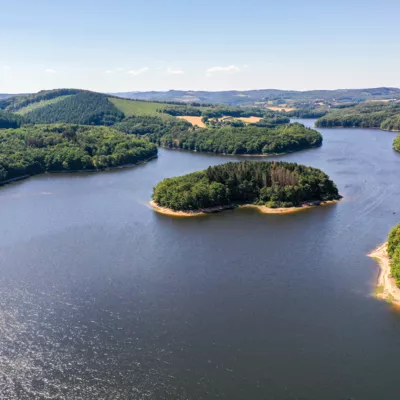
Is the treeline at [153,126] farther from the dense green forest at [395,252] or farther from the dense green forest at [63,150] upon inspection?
the dense green forest at [395,252]

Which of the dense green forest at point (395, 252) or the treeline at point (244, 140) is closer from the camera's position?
→ the dense green forest at point (395, 252)

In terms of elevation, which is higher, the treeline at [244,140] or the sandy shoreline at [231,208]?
the treeline at [244,140]

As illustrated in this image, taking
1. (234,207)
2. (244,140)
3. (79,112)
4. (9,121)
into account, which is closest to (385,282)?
(234,207)

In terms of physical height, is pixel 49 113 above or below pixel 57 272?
above

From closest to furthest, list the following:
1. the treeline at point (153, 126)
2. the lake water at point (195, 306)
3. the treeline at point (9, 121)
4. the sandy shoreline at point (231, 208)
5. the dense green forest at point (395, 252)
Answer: the lake water at point (195, 306)
the dense green forest at point (395, 252)
the sandy shoreline at point (231, 208)
the treeline at point (9, 121)
the treeline at point (153, 126)

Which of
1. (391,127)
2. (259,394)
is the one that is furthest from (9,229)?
(391,127)

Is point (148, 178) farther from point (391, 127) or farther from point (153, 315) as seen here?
point (391, 127)

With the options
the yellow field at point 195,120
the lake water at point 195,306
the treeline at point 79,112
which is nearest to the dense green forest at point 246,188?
the lake water at point 195,306
